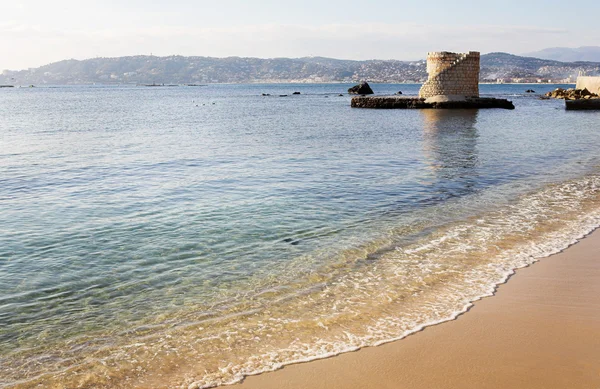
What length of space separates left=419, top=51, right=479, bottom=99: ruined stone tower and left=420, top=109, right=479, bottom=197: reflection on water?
14.5 metres

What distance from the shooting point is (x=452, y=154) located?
19.7 meters

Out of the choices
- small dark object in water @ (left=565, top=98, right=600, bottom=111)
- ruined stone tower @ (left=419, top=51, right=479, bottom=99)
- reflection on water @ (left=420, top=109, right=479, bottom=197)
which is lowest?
reflection on water @ (left=420, top=109, right=479, bottom=197)

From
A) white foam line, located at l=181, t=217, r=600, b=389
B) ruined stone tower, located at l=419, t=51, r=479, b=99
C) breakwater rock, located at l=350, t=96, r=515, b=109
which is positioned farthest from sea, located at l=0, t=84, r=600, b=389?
breakwater rock, located at l=350, t=96, r=515, b=109

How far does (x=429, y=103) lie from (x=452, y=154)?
107ft

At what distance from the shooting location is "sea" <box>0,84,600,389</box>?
491 cm

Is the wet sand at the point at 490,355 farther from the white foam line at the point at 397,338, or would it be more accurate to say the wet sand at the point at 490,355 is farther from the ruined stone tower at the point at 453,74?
the ruined stone tower at the point at 453,74

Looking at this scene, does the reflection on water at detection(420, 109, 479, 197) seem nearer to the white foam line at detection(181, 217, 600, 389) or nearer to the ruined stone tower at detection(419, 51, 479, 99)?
the white foam line at detection(181, 217, 600, 389)

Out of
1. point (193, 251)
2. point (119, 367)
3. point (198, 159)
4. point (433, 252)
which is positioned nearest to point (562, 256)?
point (433, 252)

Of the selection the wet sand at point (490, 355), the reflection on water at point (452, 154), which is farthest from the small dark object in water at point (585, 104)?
the wet sand at point (490, 355)

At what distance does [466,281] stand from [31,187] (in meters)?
10.7

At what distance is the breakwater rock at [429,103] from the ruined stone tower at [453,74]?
72cm

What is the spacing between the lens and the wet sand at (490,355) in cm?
416

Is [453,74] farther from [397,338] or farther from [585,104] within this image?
[397,338]

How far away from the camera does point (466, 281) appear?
6.54m
